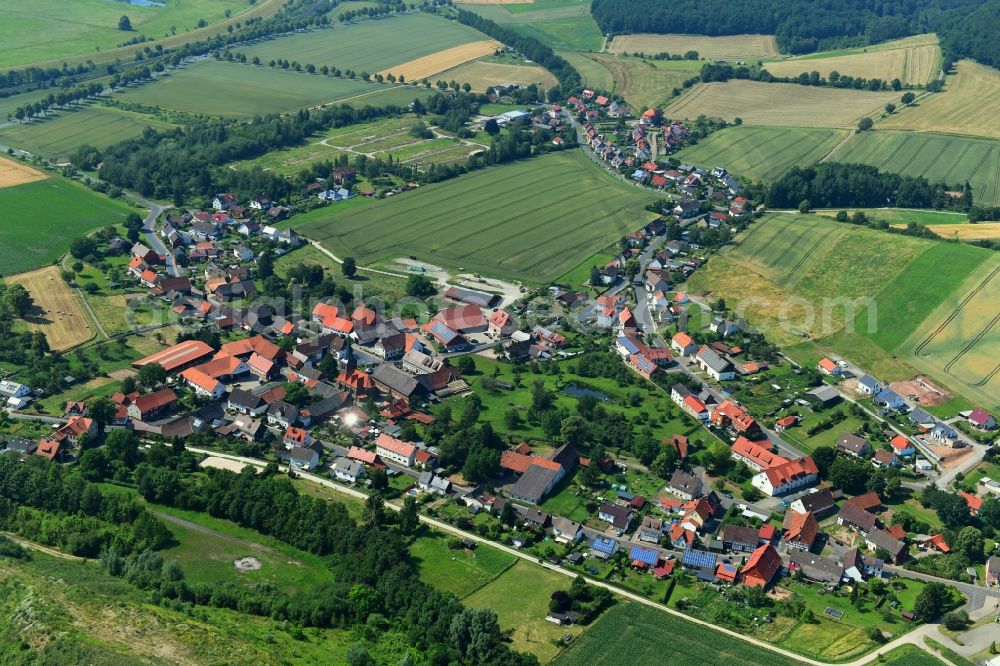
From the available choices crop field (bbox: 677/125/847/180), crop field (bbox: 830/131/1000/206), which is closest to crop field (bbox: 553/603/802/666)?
crop field (bbox: 830/131/1000/206)

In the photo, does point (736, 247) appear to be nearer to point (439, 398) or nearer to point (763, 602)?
point (439, 398)

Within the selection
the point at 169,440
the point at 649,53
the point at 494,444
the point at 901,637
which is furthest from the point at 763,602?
the point at 649,53

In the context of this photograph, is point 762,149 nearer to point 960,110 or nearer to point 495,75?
point 960,110

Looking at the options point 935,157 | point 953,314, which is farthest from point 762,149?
point 953,314

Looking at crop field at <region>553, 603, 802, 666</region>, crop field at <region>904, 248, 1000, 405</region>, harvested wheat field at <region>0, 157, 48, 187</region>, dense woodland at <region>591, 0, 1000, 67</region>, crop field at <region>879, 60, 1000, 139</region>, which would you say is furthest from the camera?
dense woodland at <region>591, 0, 1000, 67</region>

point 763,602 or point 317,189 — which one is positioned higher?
point 317,189

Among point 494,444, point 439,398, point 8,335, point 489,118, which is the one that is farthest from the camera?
point 489,118

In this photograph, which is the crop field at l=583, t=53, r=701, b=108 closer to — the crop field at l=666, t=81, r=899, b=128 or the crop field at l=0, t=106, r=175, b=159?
the crop field at l=666, t=81, r=899, b=128
